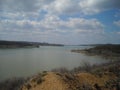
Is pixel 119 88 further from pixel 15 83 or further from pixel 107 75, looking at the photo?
pixel 15 83

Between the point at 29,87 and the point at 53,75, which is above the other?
the point at 53,75

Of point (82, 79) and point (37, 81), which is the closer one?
point (37, 81)

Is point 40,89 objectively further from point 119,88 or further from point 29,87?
point 119,88

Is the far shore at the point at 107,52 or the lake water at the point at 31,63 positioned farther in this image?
the far shore at the point at 107,52

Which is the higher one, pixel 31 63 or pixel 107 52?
pixel 107 52

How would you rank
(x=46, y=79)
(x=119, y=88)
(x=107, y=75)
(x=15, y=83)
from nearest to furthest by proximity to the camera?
(x=46, y=79) → (x=119, y=88) → (x=107, y=75) → (x=15, y=83)

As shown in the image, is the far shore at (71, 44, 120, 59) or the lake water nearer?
the lake water

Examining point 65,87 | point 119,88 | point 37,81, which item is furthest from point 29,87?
point 119,88

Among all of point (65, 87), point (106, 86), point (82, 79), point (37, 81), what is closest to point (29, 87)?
point (37, 81)

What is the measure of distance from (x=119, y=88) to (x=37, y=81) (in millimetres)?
3982

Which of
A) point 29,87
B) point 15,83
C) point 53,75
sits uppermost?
point 53,75

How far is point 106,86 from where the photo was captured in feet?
30.2

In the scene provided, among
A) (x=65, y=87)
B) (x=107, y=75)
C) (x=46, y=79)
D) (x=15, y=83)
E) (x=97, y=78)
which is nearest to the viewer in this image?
(x=65, y=87)

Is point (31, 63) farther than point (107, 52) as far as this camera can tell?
No
